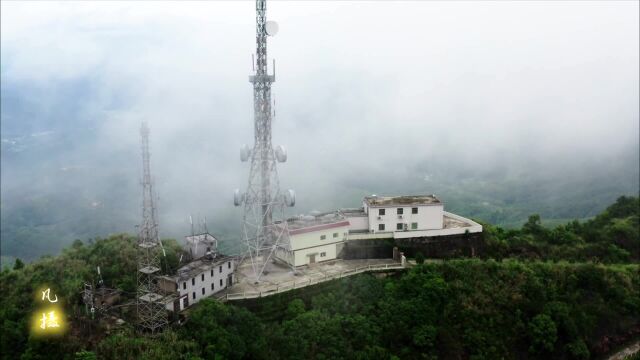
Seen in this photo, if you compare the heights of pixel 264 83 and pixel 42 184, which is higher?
pixel 264 83

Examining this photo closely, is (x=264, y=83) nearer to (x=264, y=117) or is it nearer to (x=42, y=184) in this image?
(x=264, y=117)

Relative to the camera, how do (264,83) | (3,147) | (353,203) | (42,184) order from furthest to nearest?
(3,147)
(42,184)
(353,203)
(264,83)

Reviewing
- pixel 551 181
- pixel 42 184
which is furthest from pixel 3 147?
pixel 551 181

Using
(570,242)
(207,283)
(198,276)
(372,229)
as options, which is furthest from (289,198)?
(570,242)

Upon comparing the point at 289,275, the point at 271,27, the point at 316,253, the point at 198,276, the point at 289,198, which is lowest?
the point at 289,275

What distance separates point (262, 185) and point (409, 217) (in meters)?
11.7

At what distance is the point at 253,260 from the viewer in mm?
38000

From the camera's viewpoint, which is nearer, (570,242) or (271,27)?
(271,27)

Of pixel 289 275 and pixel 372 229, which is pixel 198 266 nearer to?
pixel 289 275

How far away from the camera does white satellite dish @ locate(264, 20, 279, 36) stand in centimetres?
3626

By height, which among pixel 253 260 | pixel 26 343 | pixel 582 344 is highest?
pixel 253 260

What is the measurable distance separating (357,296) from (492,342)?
29.4 ft

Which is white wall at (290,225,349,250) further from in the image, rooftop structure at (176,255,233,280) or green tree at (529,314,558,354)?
green tree at (529,314,558,354)

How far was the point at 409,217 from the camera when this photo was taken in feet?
134
